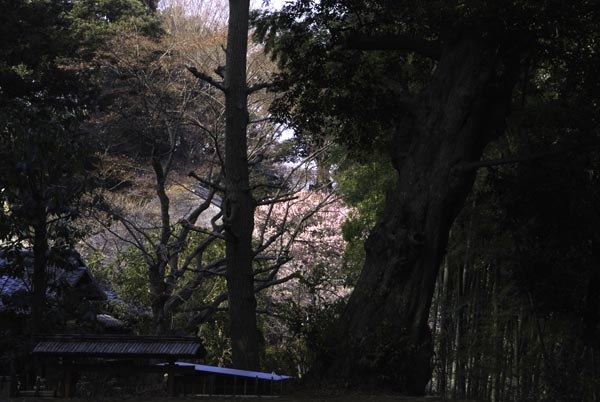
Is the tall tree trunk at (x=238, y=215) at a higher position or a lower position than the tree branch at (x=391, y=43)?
lower

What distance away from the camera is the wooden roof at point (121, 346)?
896cm

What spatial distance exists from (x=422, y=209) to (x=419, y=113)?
1.38 m

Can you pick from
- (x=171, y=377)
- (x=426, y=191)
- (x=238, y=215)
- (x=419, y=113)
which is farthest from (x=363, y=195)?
(x=171, y=377)

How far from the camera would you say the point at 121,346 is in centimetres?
907

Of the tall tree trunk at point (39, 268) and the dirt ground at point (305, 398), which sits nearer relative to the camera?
the dirt ground at point (305, 398)

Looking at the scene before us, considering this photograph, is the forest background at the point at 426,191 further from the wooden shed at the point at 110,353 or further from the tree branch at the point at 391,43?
the wooden shed at the point at 110,353

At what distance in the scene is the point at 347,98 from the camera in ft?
39.7

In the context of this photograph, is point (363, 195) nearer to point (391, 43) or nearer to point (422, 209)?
point (391, 43)

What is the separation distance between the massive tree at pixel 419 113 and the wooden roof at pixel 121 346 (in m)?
1.94

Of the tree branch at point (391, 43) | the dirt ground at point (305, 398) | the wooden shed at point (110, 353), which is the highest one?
the tree branch at point (391, 43)

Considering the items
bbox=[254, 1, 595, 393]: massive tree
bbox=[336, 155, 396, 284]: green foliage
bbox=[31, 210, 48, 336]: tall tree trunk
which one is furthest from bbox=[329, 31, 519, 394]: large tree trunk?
bbox=[336, 155, 396, 284]: green foliage

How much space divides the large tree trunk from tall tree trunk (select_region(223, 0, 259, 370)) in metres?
3.10

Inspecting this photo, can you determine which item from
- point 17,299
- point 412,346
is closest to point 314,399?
point 412,346

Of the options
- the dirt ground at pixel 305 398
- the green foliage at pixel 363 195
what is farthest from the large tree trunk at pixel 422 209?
the green foliage at pixel 363 195
